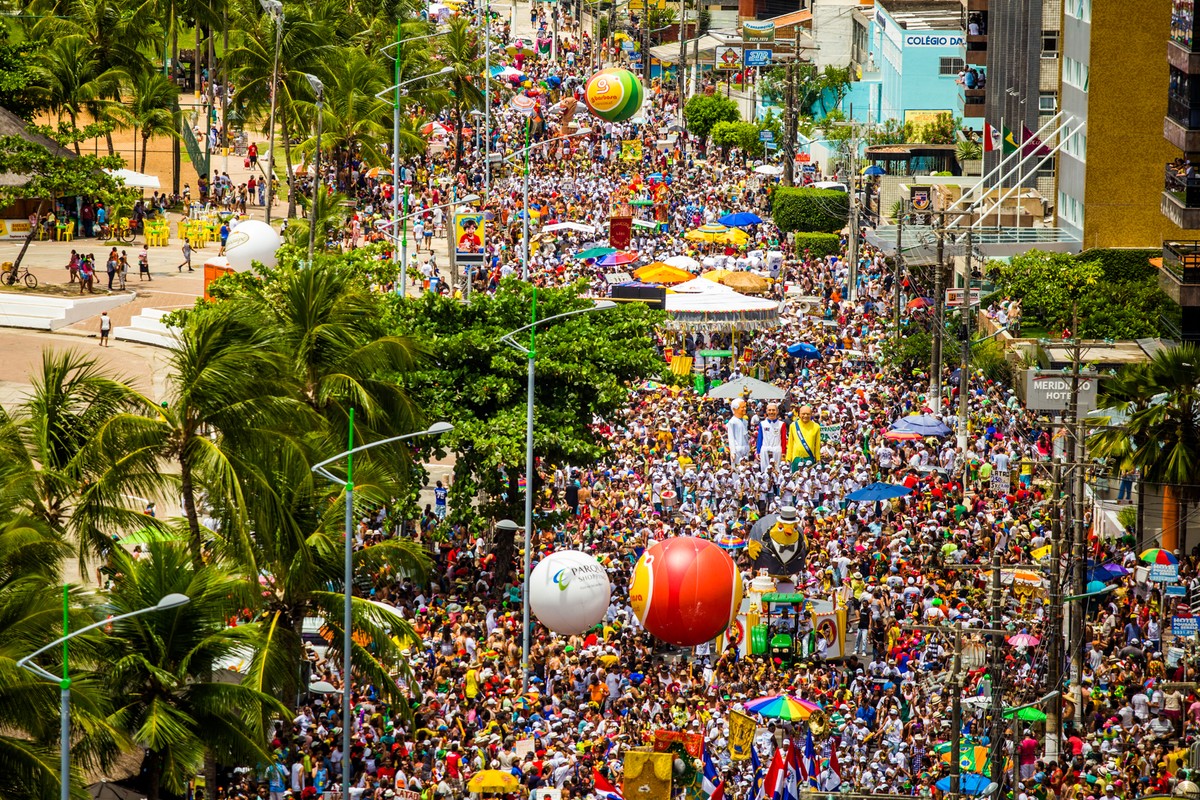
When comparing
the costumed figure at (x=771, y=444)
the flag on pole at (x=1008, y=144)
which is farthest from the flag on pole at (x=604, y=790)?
the flag on pole at (x=1008, y=144)

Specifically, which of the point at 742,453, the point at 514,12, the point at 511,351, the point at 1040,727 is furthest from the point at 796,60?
the point at 514,12

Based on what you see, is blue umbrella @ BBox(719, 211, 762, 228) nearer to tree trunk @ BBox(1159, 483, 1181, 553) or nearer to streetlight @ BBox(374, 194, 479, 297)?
streetlight @ BBox(374, 194, 479, 297)

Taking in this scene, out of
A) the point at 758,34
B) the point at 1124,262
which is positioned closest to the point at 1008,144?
the point at 1124,262

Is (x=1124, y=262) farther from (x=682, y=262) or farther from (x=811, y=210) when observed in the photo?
(x=811, y=210)

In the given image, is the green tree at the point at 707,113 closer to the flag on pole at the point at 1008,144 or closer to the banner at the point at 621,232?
the flag on pole at the point at 1008,144

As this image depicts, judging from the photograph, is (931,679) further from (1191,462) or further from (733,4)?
(733,4)

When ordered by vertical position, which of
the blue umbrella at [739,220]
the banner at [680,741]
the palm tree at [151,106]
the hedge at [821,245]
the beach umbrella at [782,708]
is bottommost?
the banner at [680,741]
